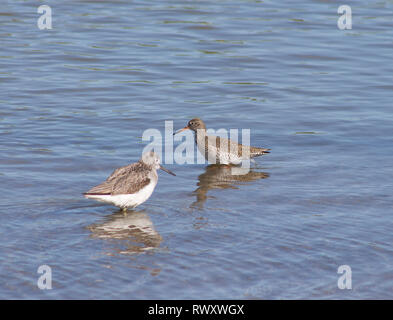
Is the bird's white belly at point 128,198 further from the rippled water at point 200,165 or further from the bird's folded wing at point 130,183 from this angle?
the rippled water at point 200,165

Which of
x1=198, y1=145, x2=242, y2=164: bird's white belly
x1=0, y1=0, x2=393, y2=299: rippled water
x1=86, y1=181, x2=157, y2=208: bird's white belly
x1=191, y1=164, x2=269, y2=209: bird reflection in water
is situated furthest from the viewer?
x1=198, y1=145, x2=242, y2=164: bird's white belly

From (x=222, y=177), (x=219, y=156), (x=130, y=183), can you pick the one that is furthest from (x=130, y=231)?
(x=219, y=156)

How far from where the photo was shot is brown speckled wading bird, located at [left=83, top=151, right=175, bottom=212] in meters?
10.3

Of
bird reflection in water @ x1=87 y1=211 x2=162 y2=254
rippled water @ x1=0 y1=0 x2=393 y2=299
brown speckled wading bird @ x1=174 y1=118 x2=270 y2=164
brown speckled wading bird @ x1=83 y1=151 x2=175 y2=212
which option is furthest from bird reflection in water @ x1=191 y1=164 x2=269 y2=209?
bird reflection in water @ x1=87 y1=211 x2=162 y2=254

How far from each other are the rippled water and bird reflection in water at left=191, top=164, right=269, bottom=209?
0.19 ft

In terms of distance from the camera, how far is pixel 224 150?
13.7 m

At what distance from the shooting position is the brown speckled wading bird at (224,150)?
1359 centimetres

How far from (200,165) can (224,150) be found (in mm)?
557

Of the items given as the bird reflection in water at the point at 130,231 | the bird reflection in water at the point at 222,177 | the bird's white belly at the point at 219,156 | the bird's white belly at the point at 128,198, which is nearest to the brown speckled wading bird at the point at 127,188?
the bird's white belly at the point at 128,198

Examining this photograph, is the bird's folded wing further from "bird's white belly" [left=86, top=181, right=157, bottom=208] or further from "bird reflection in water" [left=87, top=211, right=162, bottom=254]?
"bird reflection in water" [left=87, top=211, right=162, bottom=254]

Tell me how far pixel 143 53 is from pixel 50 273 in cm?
1262

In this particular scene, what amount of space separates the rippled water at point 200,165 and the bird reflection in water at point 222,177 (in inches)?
2.3
